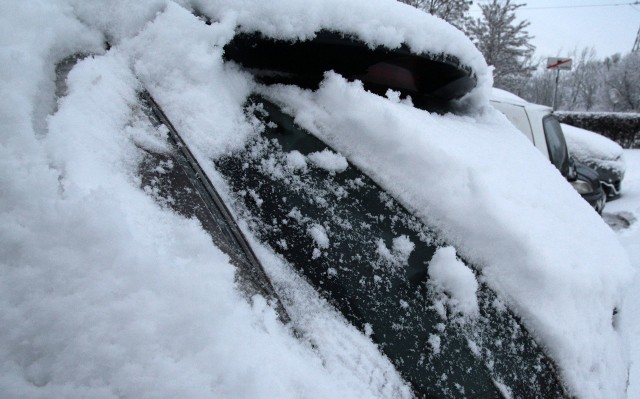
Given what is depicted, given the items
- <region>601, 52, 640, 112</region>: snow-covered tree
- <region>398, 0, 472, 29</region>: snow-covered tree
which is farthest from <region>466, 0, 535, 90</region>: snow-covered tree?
<region>601, 52, 640, 112</region>: snow-covered tree

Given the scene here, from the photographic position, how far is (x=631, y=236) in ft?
16.0

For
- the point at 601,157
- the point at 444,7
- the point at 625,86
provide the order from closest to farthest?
the point at 601,157 → the point at 444,7 → the point at 625,86

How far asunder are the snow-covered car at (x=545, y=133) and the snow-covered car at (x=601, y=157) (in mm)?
2158

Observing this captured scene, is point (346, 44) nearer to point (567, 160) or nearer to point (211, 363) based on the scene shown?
point (211, 363)

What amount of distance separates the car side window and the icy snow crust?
1.4 inches

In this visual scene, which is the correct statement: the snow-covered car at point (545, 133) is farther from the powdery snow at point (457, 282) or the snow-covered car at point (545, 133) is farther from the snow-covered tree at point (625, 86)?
the snow-covered tree at point (625, 86)

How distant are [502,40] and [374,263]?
2337 centimetres

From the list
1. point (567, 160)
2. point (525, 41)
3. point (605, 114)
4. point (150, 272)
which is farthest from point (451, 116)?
point (525, 41)

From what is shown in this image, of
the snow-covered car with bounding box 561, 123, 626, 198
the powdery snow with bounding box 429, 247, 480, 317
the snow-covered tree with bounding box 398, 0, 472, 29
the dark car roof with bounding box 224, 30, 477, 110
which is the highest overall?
the snow-covered tree with bounding box 398, 0, 472, 29

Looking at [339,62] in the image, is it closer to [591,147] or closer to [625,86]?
[591,147]

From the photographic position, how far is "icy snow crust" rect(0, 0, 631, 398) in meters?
0.50

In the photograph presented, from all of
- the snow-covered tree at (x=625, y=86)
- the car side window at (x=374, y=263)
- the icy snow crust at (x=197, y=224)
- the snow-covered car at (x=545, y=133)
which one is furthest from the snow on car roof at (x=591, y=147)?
the snow-covered tree at (x=625, y=86)

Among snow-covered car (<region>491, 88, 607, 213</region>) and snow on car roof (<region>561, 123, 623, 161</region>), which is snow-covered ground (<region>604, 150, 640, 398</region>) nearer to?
snow-covered car (<region>491, 88, 607, 213</region>)

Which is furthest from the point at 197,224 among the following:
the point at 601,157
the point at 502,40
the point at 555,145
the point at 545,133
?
the point at 502,40
